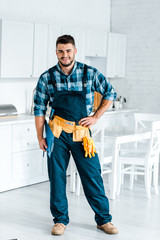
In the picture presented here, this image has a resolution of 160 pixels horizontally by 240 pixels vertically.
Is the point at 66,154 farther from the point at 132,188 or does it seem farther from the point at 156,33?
the point at 156,33

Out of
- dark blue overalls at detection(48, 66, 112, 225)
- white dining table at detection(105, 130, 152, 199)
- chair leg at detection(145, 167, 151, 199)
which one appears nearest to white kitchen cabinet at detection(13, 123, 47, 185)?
white dining table at detection(105, 130, 152, 199)

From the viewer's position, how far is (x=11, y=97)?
5.39 meters

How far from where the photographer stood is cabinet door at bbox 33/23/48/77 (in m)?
5.18

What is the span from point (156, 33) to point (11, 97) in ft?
8.01

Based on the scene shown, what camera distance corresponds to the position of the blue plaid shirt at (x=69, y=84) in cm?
337

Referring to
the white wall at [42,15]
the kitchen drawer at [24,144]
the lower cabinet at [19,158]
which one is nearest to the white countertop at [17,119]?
the lower cabinet at [19,158]

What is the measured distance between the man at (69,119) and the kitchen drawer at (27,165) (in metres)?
1.41

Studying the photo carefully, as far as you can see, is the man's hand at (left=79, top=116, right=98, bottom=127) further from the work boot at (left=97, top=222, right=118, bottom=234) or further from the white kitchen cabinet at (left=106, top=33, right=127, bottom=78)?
the white kitchen cabinet at (left=106, top=33, right=127, bottom=78)

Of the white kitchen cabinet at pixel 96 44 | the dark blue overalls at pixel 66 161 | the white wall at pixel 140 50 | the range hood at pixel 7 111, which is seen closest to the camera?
the dark blue overalls at pixel 66 161

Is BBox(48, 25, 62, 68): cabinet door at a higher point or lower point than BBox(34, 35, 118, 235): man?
higher

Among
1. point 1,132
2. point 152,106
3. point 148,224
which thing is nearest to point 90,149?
point 148,224

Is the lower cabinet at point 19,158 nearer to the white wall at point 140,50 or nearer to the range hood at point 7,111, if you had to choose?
the range hood at point 7,111

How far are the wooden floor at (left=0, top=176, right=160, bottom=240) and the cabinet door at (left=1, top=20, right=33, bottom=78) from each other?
138 centimetres

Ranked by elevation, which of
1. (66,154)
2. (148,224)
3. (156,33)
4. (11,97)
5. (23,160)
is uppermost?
(156,33)
